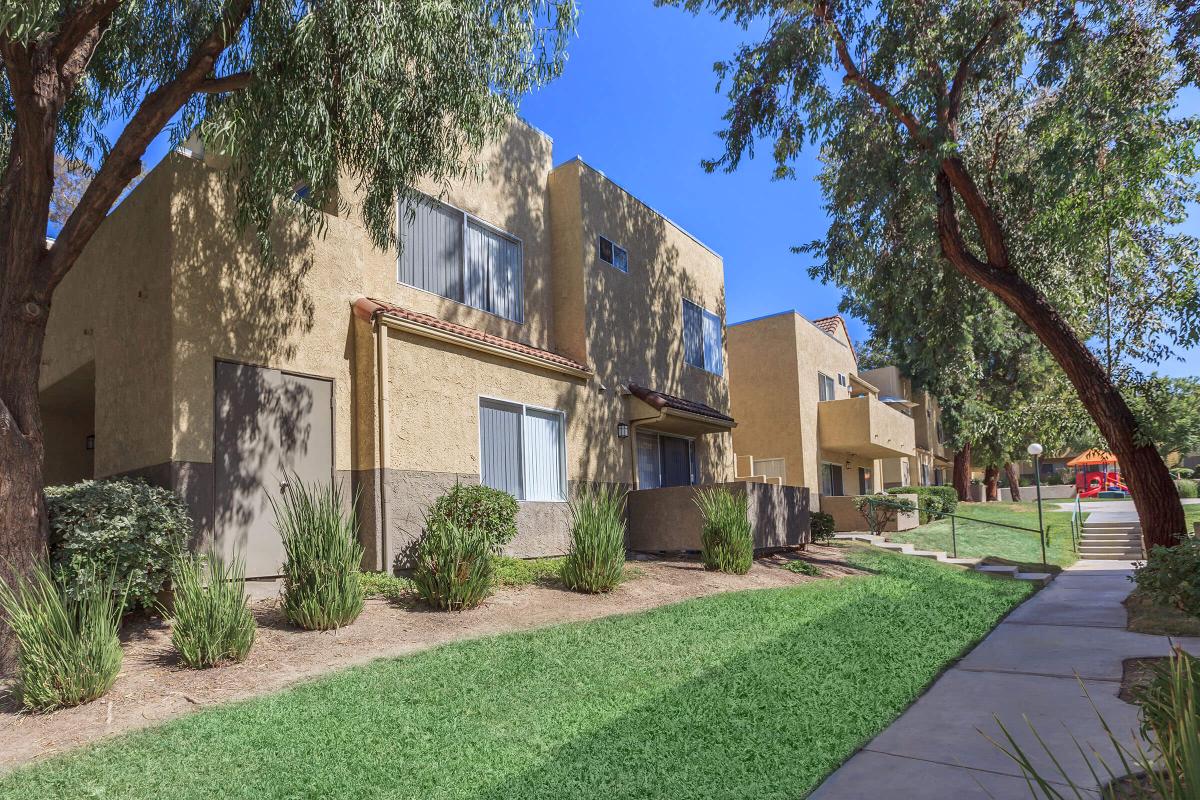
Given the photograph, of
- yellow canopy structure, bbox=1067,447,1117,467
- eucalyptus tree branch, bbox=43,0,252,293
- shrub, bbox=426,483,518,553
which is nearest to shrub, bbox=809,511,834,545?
yellow canopy structure, bbox=1067,447,1117,467

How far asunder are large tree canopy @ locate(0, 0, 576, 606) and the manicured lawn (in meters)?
15.3

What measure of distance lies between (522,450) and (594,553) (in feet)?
9.97

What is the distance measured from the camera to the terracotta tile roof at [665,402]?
603 inches

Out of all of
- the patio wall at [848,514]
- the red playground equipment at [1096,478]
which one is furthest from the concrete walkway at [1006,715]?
the red playground equipment at [1096,478]

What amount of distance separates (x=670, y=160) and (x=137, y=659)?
549 inches

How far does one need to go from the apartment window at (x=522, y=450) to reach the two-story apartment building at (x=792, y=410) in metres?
11.2

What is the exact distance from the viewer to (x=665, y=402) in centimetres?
1530

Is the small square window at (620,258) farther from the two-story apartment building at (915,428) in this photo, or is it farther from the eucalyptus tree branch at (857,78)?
the two-story apartment building at (915,428)

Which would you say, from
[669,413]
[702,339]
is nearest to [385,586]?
[669,413]

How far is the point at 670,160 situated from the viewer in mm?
17469

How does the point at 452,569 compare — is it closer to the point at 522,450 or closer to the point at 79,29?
the point at 522,450

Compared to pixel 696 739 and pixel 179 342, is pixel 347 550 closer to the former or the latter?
pixel 179 342

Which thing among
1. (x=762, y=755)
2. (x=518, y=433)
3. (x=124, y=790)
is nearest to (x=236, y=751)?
(x=124, y=790)

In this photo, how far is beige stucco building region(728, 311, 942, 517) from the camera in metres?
24.2
